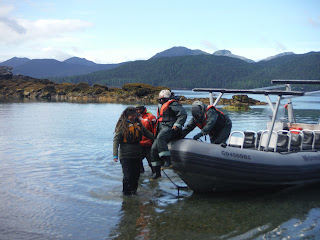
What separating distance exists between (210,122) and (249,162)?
3.81ft

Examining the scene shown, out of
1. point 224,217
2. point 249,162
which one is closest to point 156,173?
point 249,162

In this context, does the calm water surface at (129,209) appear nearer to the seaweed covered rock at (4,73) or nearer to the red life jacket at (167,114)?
the red life jacket at (167,114)

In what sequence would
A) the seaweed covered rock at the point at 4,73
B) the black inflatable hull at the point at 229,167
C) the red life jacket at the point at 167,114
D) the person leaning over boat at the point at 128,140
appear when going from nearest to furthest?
the person leaning over boat at the point at 128,140 < the black inflatable hull at the point at 229,167 < the red life jacket at the point at 167,114 < the seaweed covered rock at the point at 4,73

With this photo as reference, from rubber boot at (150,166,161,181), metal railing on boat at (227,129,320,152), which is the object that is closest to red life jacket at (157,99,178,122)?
rubber boot at (150,166,161,181)

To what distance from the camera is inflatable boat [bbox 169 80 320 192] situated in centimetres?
716

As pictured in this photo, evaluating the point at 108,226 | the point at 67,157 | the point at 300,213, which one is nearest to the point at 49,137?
the point at 67,157

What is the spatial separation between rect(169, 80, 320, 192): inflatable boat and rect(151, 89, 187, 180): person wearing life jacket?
0.18 m

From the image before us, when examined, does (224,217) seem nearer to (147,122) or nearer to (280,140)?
(280,140)

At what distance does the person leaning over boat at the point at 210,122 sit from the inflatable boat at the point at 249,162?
352 mm

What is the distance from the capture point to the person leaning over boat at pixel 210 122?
743 cm

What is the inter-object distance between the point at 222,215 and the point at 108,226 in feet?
6.87

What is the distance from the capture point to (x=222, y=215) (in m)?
6.51

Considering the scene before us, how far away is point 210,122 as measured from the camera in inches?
291

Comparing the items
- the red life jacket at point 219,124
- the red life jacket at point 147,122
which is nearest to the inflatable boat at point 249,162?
the red life jacket at point 219,124
